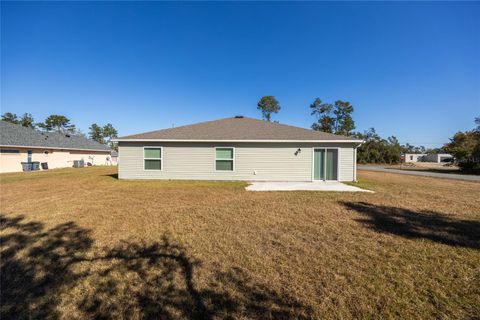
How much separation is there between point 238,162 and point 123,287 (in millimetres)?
8849

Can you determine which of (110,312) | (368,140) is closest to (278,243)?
(110,312)

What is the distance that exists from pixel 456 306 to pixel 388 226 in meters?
2.56

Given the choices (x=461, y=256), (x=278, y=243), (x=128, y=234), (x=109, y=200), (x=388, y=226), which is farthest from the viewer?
(x=109, y=200)

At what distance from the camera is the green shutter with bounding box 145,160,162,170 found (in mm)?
11250

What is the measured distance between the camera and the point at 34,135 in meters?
22.0

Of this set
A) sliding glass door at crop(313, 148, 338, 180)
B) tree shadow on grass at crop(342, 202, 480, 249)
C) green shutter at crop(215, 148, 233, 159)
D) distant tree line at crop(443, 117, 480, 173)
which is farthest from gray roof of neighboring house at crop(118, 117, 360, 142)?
distant tree line at crop(443, 117, 480, 173)

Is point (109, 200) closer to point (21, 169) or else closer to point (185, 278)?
point (185, 278)

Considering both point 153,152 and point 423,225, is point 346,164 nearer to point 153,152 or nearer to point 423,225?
point 423,225

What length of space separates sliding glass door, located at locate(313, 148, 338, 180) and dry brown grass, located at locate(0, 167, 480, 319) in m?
5.20

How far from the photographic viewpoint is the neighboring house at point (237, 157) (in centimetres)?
1082

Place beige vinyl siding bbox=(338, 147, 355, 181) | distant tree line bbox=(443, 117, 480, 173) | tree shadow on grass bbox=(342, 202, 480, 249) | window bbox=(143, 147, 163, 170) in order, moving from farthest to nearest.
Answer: distant tree line bbox=(443, 117, 480, 173)
window bbox=(143, 147, 163, 170)
beige vinyl siding bbox=(338, 147, 355, 181)
tree shadow on grass bbox=(342, 202, 480, 249)

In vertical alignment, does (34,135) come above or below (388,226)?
above

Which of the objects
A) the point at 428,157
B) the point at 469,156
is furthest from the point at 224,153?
the point at 428,157

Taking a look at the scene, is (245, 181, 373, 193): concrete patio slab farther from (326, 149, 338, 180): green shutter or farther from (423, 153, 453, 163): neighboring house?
(423, 153, 453, 163): neighboring house
